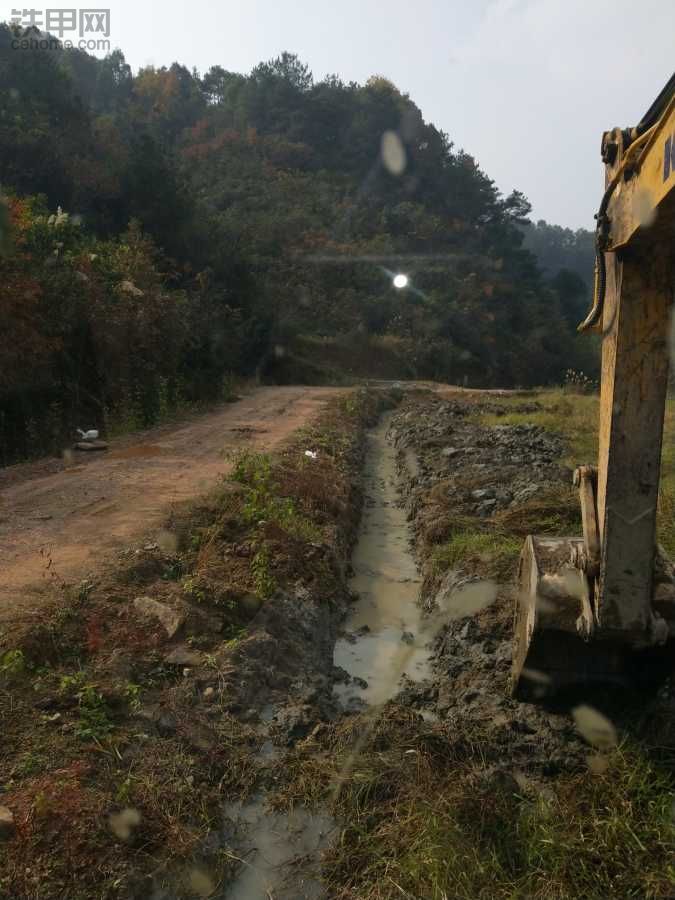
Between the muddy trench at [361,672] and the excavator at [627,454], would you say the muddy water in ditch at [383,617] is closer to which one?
the muddy trench at [361,672]

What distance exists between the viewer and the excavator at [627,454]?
2863 millimetres

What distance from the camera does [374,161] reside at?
57250mm

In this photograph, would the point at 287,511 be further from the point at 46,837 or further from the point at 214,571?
the point at 46,837

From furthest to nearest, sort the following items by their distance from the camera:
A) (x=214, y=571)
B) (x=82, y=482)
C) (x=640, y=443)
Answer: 1. (x=82, y=482)
2. (x=214, y=571)
3. (x=640, y=443)

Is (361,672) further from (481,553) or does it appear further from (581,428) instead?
(581,428)

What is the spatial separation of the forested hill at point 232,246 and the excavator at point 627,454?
8.73 m

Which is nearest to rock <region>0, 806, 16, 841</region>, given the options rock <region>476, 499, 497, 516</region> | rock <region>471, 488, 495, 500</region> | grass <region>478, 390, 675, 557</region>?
grass <region>478, 390, 675, 557</region>

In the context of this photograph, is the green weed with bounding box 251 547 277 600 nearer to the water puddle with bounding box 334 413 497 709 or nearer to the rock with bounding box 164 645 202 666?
the water puddle with bounding box 334 413 497 709

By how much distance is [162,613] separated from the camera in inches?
188

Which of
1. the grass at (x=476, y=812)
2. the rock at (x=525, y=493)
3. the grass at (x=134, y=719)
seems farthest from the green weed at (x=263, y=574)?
the rock at (x=525, y=493)

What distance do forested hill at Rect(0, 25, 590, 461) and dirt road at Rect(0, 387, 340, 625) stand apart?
177 centimetres

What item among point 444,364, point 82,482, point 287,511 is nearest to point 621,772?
point 287,511

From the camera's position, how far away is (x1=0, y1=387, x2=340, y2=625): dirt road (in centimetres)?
532

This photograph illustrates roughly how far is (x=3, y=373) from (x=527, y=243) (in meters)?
98.2
